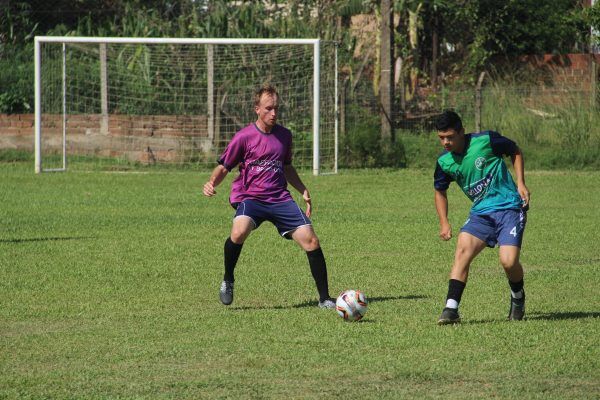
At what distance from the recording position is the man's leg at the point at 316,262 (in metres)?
8.82

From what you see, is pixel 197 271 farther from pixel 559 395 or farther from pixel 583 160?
pixel 583 160

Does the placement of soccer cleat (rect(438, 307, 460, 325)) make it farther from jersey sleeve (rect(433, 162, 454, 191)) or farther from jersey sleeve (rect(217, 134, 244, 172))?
jersey sleeve (rect(217, 134, 244, 172))

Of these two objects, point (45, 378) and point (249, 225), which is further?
point (249, 225)

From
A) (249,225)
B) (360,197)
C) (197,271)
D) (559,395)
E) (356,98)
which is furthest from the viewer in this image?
(356,98)

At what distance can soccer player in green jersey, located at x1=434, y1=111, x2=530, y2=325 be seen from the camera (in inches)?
313

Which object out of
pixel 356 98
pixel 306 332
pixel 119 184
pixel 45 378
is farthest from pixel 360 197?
pixel 45 378

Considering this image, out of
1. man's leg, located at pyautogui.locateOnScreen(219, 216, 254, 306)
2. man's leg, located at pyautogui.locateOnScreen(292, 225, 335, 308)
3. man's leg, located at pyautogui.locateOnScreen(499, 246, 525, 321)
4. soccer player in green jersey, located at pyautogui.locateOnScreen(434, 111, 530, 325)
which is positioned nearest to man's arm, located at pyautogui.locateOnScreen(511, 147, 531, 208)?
soccer player in green jersey, located at pyautogui.locateOnScreen(434, 111, 530, 325)

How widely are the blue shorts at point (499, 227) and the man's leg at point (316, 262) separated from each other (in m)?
1.25

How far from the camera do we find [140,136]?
2364 centimetres

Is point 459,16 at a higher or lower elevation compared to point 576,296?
higher

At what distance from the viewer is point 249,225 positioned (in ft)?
29.2

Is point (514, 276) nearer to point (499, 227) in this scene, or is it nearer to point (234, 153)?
point (499, 227)

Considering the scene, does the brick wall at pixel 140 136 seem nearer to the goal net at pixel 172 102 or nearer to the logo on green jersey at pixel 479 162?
the goal net at pixel 172 102

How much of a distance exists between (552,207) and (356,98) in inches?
344
